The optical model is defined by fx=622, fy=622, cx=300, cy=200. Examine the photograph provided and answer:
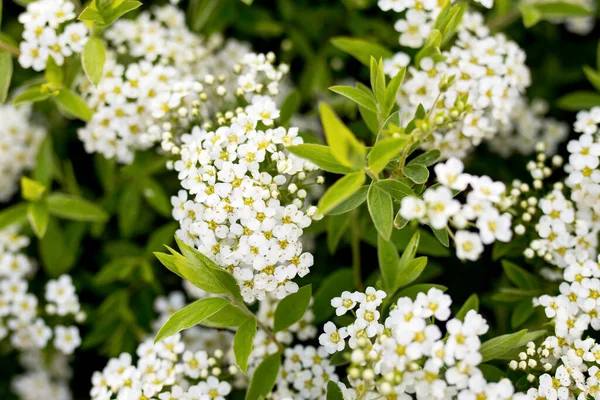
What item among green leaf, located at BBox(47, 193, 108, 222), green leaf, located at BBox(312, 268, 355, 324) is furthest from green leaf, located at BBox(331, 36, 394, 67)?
green leaf, located at BBox(47, 193, 108, 222)

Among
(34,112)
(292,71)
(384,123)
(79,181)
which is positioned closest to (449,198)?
(384,123)

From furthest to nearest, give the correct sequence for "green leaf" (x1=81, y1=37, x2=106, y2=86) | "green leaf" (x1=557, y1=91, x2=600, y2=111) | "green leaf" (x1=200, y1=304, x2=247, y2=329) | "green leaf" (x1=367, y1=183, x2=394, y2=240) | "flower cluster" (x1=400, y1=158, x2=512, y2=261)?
"green leaf" (x1=557, y1=91, x2=600, y2=111)
"green leaf" (x1=81, y1=37, x2=106, y2=86)
"green leaf" (x1=200, y1=304, x2=247, y2=329)
"green leaf" (x1=367, y1=183, x2=394, y2=240)
"flower cluster" (x1=400, y1=158, x2=512, y2=261)

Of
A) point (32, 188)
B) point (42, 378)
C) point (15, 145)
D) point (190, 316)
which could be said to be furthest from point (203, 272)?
point (15, 145)

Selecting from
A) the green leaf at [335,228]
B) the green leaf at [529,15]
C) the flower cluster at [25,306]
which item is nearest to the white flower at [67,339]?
the flower cluster at [25,306]

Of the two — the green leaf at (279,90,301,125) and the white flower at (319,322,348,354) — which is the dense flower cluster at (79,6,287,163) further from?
the white flower at (319,322,348,354)

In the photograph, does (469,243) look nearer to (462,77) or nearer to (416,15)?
(462,77)

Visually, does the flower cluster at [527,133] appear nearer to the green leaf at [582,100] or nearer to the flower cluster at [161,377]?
the green leaf at [582,100]
